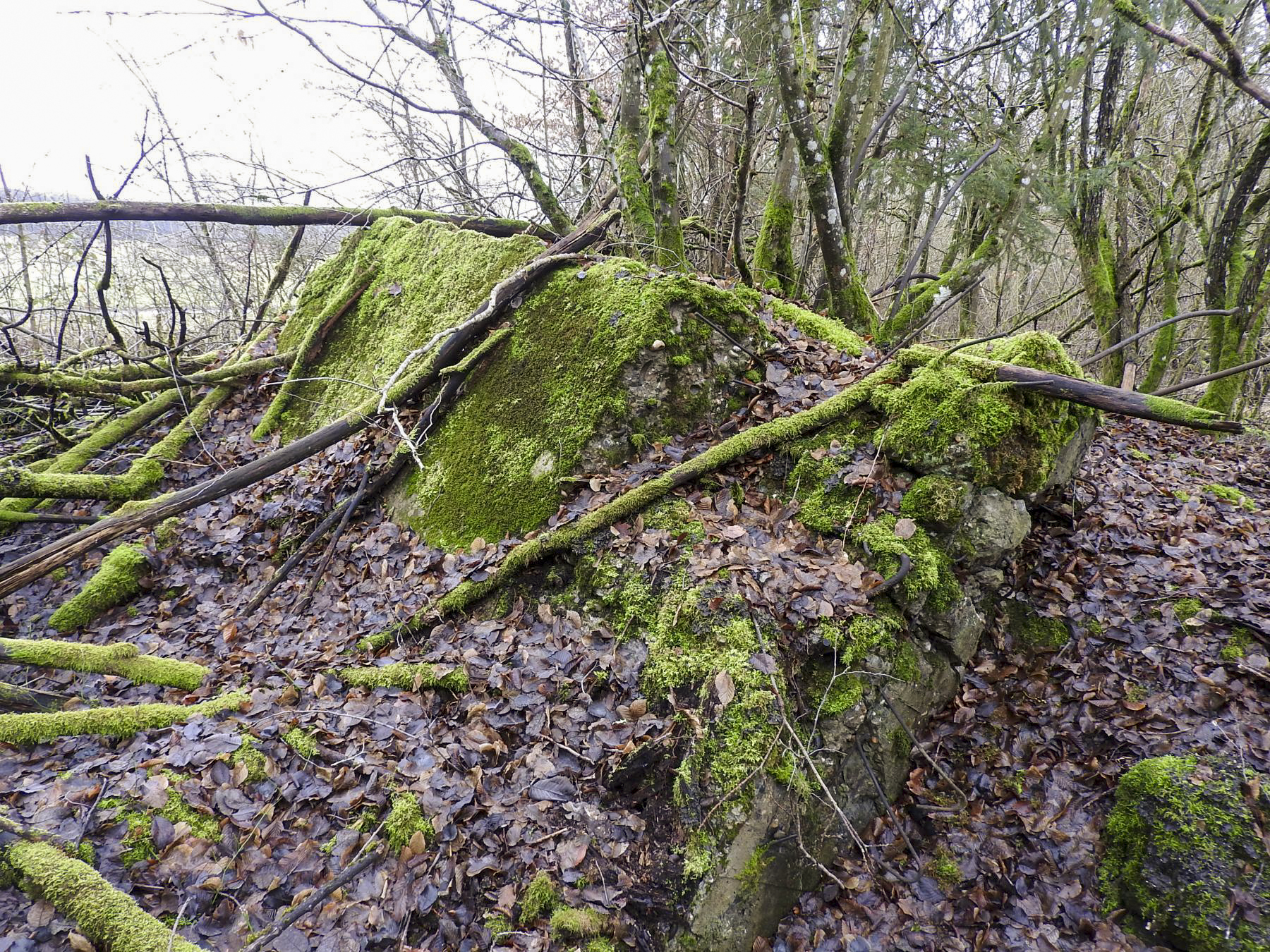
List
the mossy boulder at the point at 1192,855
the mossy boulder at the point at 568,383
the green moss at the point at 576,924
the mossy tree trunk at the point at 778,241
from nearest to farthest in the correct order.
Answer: the green moss at the point at 576,924, the mossy boulder at the point at 1192,855, the mossy boulder at the point at 568,383, the mossy tree trunk at the point at 778,241

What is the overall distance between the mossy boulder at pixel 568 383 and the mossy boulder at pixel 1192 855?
3.42m

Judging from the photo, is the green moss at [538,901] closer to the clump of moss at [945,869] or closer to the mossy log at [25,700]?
the clump of moss at [945,869]

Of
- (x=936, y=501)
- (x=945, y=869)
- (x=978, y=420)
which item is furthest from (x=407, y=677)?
(x=978, y=420)

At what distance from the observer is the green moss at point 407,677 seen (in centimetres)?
363

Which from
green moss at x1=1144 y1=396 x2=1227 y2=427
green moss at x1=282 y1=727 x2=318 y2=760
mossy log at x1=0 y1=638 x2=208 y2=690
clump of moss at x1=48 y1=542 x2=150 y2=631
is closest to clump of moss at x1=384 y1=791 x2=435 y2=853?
green moss at x1=282 y1=727 x2=318 y2=760

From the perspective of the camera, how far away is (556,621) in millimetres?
3848

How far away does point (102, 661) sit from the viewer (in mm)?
3732

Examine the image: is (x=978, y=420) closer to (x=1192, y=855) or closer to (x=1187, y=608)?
(x=1187, y=608)

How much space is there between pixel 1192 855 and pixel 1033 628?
1433 mm

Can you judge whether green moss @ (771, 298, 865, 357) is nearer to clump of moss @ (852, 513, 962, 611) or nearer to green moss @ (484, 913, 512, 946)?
clump of moss @ (852, 513, 962, 611)

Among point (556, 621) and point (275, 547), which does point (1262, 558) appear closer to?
point (556, 621)

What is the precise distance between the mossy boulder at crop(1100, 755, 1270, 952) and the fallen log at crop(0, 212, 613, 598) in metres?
5.33

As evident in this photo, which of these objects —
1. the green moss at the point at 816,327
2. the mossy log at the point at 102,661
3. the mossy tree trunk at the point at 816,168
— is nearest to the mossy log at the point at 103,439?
the mossy log at the point at 102,661

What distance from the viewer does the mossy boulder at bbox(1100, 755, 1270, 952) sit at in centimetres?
291
